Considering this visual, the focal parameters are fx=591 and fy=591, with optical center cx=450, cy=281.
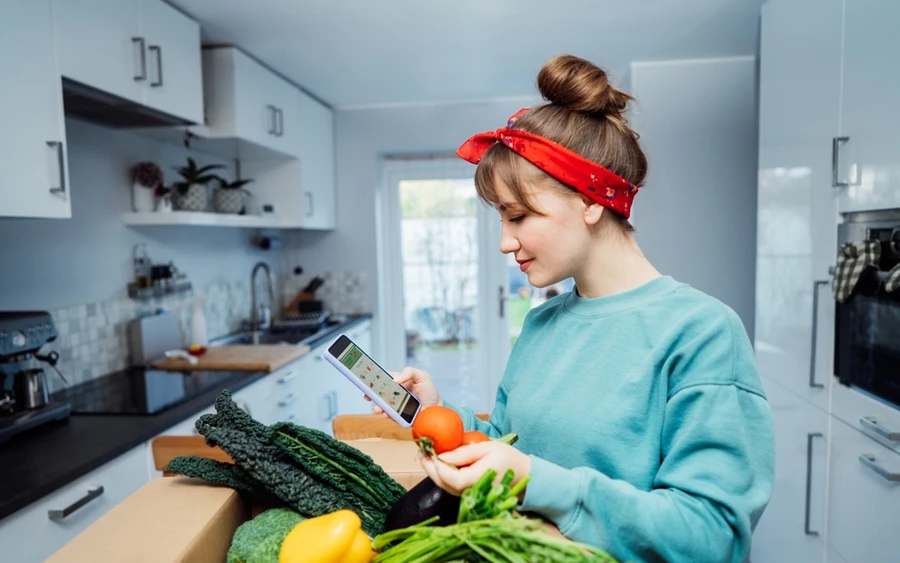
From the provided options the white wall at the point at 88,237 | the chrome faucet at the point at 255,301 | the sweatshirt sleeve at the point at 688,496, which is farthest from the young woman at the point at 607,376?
the chrome faucet at the point at 255,301

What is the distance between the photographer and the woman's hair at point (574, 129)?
839 millimetres

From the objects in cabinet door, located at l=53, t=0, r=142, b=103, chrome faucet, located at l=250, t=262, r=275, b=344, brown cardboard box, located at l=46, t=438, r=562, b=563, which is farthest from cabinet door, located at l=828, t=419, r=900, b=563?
chrome faucet, located at l=250, t=262, r=275, b=344

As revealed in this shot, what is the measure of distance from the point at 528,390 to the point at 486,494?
31 cm

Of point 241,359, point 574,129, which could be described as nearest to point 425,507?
point 574,129

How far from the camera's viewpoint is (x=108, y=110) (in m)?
2.05

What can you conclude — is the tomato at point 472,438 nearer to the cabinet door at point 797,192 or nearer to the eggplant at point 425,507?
the eggplant at point 425,507

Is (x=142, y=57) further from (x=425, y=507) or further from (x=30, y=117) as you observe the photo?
(x=425, y=507)

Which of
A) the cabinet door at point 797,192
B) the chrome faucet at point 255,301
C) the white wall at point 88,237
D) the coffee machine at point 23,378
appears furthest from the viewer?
the chrome faucet at point 255,301

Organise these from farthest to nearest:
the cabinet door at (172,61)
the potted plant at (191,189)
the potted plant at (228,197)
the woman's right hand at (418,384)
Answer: the potted plant at (228,197)
the potted plant at (191,189)
the cabinet door at (172,61)
the woman's right hand at (418,384)

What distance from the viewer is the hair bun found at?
84 centimetres

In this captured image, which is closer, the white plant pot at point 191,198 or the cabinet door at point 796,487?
the cabinet door at point 796,487

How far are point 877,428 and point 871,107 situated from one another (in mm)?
833

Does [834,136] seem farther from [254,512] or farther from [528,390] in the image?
[254,512]

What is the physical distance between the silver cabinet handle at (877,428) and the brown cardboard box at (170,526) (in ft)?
4.11
